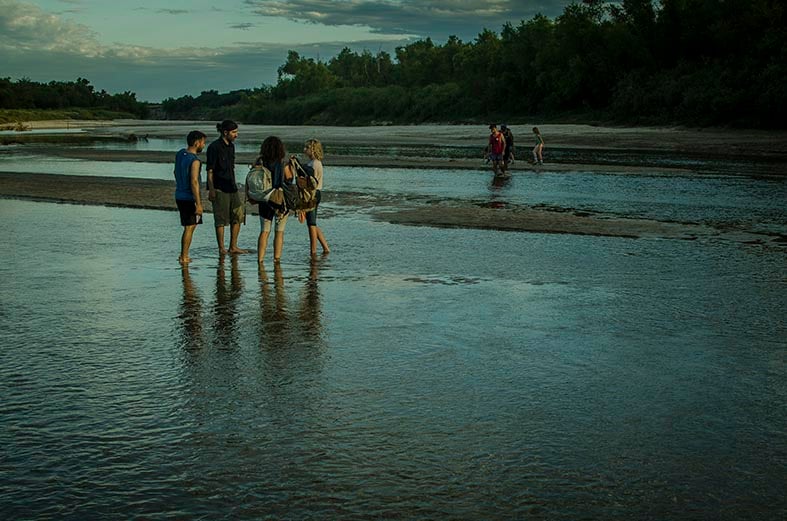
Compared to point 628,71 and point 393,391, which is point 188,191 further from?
point 628,71

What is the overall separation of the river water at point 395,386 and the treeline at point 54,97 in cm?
15449

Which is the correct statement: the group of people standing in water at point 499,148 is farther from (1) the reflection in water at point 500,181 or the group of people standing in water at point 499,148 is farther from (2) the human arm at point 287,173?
(2) the human arm at point 287,173

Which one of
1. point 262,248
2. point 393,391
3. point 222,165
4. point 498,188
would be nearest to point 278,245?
point 262,248

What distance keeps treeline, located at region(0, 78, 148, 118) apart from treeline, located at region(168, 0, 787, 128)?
58.4m

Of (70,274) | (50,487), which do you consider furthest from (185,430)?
(70,274)

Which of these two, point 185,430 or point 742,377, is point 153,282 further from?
point 742,377

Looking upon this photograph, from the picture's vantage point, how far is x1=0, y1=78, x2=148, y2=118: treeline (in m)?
153

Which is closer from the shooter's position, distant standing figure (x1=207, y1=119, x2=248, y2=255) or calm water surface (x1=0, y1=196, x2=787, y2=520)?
calm water surface (x1=0, y1=196, x2=787, y2=520)

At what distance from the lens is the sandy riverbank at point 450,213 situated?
14.8 m

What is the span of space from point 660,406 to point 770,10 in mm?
67287

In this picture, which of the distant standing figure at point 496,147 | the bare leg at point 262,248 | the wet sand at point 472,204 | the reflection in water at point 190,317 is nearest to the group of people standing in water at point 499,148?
the distant standing figure at point 496,147

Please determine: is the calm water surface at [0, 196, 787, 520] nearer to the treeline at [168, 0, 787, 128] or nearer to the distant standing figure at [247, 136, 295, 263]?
the distant standing figure at [247, 136, 295, 263]

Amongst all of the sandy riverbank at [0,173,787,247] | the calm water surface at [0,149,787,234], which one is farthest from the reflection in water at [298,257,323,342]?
the calm water surface at [0,149,787,234]

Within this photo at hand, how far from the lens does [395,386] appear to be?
614 cm
